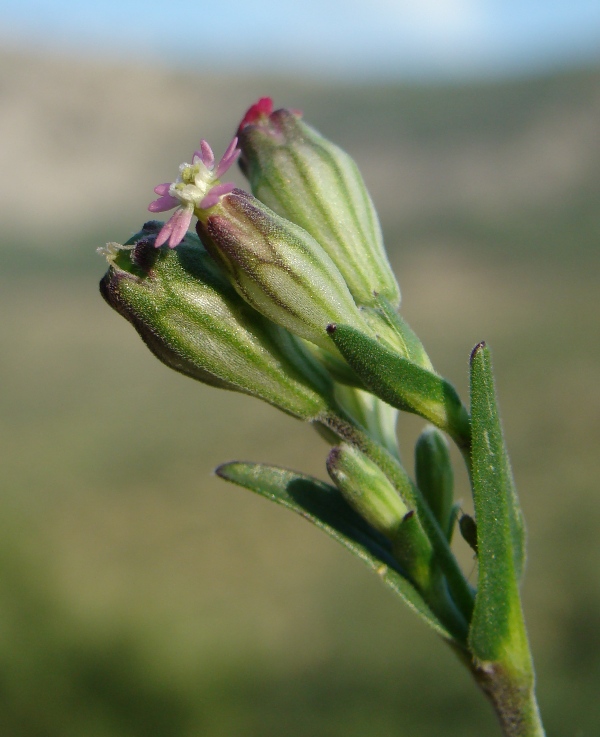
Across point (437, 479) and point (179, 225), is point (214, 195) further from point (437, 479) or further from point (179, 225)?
point (437, 479)

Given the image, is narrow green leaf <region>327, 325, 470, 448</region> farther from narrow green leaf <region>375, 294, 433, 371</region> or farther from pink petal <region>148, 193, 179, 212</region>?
pink petal <region>148, 193, 179, 212</region>

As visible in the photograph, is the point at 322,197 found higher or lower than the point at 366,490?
higher

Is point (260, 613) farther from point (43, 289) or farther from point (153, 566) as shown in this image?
point (43, 289)

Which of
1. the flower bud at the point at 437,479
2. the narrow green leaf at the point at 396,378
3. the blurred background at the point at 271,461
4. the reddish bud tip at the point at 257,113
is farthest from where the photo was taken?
the blurred background at the point at 271,461

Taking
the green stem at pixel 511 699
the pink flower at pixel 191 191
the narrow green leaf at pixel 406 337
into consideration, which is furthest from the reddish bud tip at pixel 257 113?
the green stem at pixel 511 699

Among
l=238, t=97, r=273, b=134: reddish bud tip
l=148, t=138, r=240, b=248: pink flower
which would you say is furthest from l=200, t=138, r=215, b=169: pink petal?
l=238, t=97, r=273, b=134: reddish bud tip

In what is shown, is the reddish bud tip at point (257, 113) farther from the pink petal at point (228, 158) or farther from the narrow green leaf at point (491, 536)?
the narrow green leaf at point (491, 536)

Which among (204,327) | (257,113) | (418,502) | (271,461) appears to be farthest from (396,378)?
(271,461)
